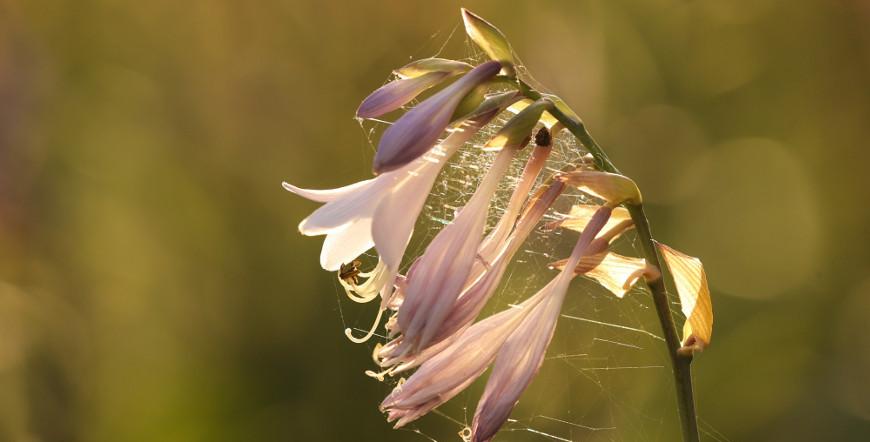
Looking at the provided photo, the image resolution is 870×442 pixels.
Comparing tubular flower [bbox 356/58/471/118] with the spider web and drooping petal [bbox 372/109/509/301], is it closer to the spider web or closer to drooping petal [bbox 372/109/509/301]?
drooping petal [bbox 372/109/509/301]

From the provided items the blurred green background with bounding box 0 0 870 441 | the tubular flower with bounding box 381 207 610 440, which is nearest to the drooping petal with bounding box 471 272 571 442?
the tubular flower with bounding box 381 207 610 440

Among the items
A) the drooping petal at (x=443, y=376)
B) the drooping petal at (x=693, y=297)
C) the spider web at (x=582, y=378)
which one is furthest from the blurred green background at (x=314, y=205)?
the drooping petal at (x=443, y=376)

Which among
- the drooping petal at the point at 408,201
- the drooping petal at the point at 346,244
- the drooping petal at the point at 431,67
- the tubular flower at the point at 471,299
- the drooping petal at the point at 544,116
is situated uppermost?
the drooping petal at the point at 431,67

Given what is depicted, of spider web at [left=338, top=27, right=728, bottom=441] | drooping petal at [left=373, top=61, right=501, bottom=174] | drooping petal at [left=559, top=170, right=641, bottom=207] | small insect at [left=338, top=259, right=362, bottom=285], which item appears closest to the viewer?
drooping petal at [left=373, top=61, right=501, bottom=174]

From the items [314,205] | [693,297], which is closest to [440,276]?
[693,297]

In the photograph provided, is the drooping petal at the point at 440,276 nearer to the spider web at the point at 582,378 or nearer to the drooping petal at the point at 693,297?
the drooping petal at the point at 693,297

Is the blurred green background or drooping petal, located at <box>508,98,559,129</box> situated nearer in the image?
drooping petal, located at <box>508,98,559,129</box>

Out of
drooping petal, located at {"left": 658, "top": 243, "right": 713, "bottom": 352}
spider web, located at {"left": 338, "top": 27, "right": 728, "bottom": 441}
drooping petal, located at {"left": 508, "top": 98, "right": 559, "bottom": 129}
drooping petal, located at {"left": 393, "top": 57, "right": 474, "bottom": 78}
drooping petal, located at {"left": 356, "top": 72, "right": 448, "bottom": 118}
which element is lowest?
spider web, located at {"left": 338, "top": 27, "right": 728, "bottom": 441}
